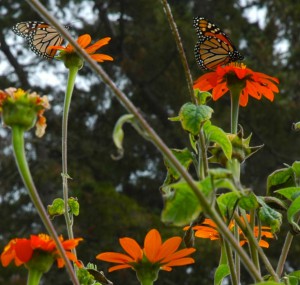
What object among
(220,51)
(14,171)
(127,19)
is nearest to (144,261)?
(220,51)

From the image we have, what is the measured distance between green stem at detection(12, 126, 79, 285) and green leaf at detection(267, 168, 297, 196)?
26cm

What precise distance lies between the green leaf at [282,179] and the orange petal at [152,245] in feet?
0.41

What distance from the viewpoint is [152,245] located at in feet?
2.47

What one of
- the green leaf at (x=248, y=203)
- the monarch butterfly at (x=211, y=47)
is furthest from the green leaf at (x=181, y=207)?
the monarch butterfly at (x=211, y=47)

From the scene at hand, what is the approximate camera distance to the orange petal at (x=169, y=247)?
734mm

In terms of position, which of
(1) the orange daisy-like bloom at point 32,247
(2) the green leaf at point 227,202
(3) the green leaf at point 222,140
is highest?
(3) the green leaf at point 222,140

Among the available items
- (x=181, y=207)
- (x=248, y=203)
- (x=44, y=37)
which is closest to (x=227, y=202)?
(x=248, y=203)

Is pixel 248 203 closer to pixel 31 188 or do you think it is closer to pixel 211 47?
pixel 31 188

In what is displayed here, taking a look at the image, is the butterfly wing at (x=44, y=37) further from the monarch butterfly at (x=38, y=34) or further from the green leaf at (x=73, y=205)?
the green leaf at (x=73, y=205)

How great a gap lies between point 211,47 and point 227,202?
0.53 metres

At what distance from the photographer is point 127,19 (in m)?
6.77

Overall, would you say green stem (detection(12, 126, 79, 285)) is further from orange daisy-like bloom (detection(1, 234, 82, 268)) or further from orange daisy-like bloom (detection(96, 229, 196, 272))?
orange daisy-like bloom (detection(96, 229, 196, 272))

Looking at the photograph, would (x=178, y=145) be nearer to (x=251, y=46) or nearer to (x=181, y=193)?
(x=251, y=46)

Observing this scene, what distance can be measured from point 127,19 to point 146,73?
28.4 inches
